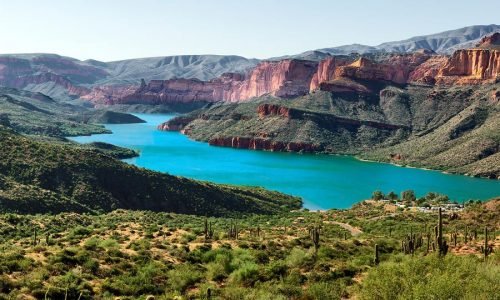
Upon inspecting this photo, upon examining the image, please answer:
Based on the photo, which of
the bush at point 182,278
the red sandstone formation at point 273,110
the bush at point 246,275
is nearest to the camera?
the bush at point 182,278

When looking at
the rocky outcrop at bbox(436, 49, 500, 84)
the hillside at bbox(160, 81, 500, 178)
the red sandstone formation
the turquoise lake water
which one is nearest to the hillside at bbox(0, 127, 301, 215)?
the turquoise lake water

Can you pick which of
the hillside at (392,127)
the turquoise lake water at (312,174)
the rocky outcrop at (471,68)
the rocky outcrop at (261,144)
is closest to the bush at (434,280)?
the turquoise lake water at (312,174)

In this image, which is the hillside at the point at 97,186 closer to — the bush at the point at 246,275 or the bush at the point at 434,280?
the bush at the point at 246,275

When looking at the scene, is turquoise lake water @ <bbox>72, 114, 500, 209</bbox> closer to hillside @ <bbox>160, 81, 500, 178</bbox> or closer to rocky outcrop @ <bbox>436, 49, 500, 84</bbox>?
hillside @ <bbox>160, 81, 500, 178</bbox>

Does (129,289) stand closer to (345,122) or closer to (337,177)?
(337,177)

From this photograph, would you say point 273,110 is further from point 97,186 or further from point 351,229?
point 351,229

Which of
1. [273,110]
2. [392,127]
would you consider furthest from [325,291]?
[273,110]
